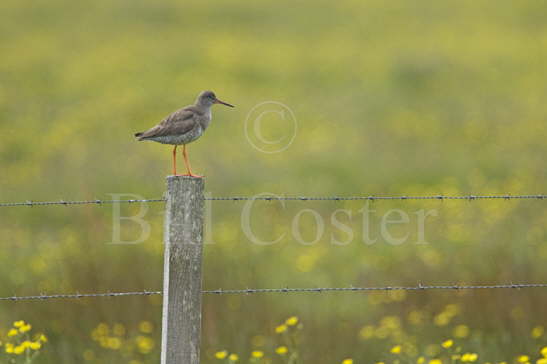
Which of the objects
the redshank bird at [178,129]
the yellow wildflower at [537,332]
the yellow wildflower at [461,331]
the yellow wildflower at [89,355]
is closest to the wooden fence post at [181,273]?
the redshank bird at [178,129]

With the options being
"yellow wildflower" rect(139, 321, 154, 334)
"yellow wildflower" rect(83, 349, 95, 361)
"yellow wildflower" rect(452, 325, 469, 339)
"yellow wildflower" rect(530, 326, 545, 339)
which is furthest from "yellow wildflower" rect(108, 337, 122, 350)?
"yellow wildflower" rect(530, 326, 545, 339)

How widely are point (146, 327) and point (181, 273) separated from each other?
2767 millimetres

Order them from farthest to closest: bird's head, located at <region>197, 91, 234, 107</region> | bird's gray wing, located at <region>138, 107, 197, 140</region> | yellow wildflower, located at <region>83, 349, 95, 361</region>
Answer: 1. yellow wildflower, located at <region>83, 349, 95, 361</region>
2. bird's head, located at <region>197, 91, 234, 107</region>
3. bird's gray wing, located at <region>138, 107, 197, 140</region>

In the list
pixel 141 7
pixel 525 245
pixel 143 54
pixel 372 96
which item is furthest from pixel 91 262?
pixel 141 7

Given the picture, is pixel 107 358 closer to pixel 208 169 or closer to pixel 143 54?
pixel 208 169

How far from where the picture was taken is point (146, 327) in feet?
23.9

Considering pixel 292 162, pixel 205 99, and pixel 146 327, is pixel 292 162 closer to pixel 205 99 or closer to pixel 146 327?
pixel 146 327

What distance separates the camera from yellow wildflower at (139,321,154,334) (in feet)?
23.7

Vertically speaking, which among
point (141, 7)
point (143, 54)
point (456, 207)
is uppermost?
point (141, 7)

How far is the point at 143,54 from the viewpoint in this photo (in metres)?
26.0

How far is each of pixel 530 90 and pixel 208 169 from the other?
10876mm

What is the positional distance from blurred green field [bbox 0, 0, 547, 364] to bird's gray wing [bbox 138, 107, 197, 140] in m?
2.32

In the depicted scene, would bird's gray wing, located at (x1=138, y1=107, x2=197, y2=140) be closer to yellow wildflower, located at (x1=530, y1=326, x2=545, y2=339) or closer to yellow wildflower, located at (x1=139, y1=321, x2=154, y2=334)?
yellow wildflower, located at (x1=139, y1=321, x2=154, y2=334)

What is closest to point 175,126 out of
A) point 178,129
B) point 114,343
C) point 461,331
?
point 178,129
